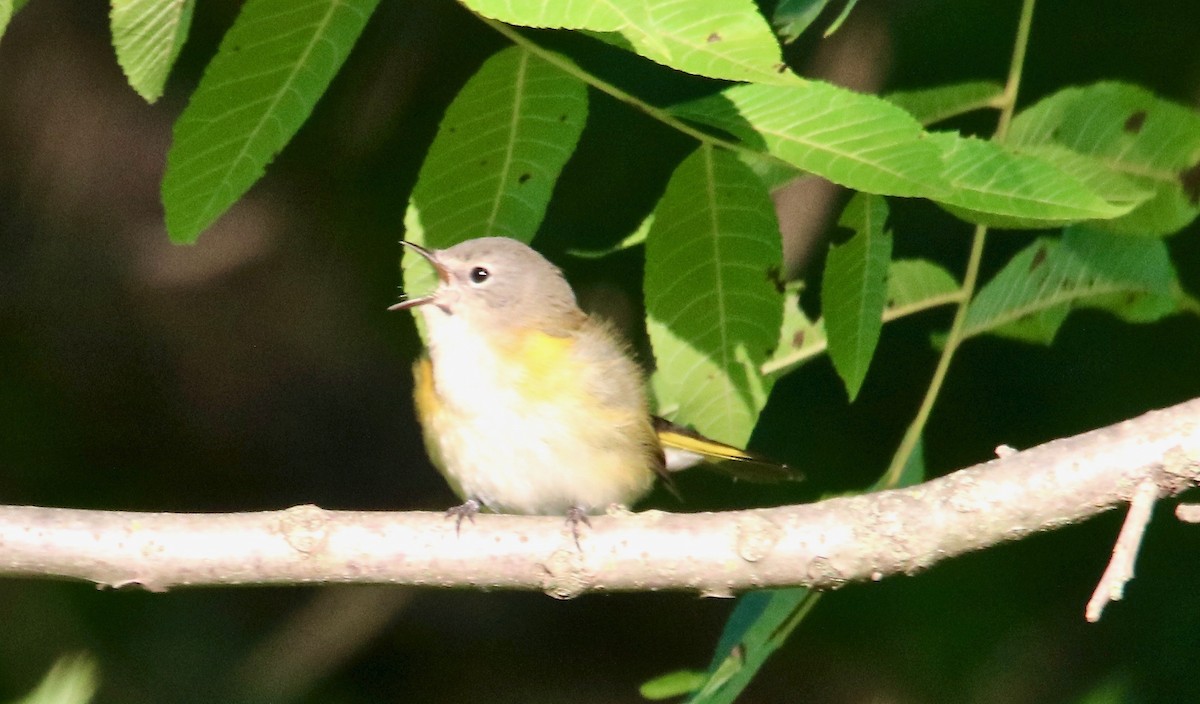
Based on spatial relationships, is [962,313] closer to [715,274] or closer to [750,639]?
[715,274]

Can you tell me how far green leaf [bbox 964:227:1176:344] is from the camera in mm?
2873

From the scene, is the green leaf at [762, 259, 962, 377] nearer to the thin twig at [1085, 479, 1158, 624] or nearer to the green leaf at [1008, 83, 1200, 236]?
the green leaf at [1008, 83, 1200, 236]

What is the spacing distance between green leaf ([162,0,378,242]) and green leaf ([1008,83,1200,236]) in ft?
4.63

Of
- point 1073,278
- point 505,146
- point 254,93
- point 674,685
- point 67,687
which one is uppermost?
point 254,93

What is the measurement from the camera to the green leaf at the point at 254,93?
244 centimetres

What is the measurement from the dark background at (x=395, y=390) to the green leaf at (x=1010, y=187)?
4.06 feet

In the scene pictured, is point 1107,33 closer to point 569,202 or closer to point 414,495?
point 569,202

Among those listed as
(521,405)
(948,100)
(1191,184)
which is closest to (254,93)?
(521,405)

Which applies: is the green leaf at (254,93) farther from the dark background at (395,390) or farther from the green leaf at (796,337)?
the dark background at (395,390)

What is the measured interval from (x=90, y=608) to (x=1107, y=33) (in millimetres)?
3708

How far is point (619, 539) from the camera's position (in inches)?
98.1

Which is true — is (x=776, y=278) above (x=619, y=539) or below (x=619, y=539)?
above

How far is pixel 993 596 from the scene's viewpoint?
3.92 metres

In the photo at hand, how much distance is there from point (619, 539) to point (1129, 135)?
1387 mm
